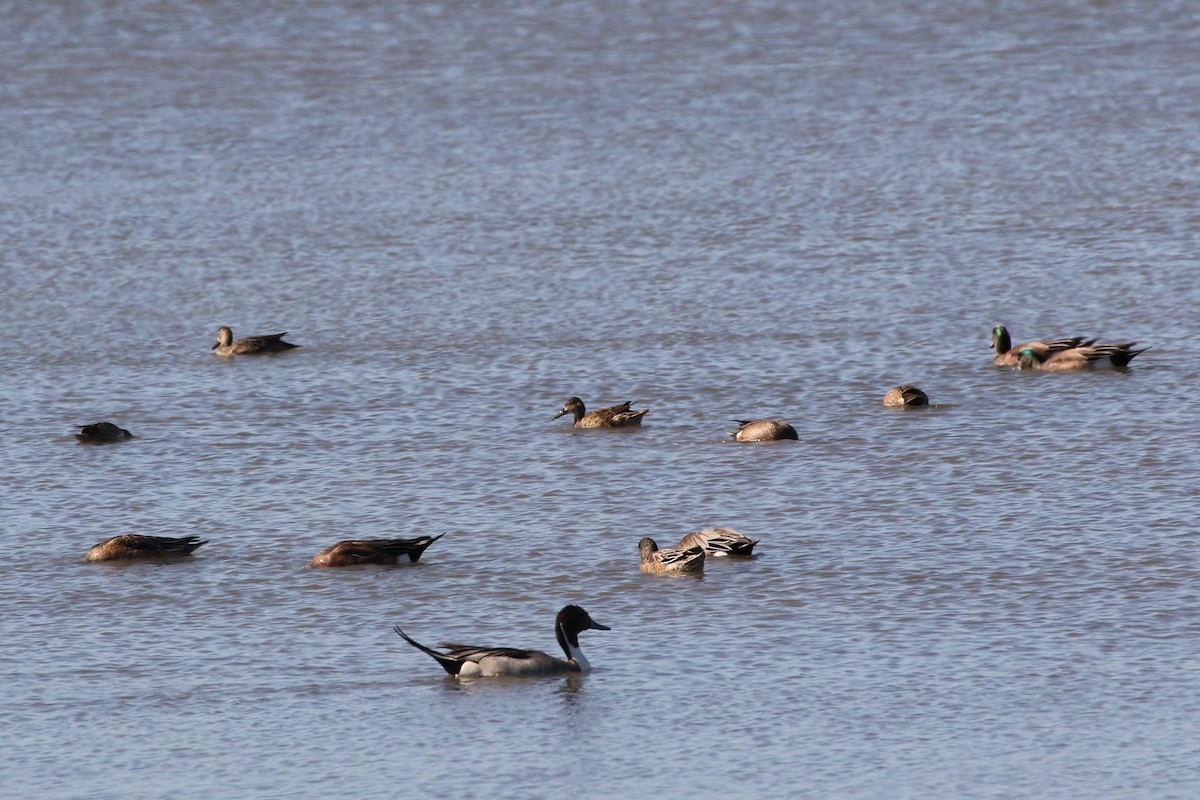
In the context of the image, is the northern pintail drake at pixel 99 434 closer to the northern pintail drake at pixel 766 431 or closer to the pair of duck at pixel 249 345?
the pair of duck at pixel 249 345

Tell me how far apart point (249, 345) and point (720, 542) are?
10343 millimetres

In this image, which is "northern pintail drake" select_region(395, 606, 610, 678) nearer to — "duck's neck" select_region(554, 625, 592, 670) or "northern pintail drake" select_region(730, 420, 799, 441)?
"duck's neck" select_region(554, 625, 592, 670)

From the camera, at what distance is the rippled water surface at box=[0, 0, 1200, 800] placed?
41.8 ft

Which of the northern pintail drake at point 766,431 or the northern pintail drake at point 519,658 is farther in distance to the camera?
the northern pintail drake at point 766,431

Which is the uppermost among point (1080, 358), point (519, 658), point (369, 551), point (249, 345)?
point (1080, 358)

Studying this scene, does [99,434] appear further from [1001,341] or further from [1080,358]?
[1080,358]

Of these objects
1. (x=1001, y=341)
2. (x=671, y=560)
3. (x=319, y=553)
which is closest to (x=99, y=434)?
(x=319, y=553)

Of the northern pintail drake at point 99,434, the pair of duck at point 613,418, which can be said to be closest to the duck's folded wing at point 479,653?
the pair of duck at point 613,418

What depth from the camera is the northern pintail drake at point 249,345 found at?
25.1 meters

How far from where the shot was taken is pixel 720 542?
1622 centimetres

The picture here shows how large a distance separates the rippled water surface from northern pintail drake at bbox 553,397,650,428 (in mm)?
281

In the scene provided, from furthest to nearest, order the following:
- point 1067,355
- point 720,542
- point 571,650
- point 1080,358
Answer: point 1067,355, point 1080,358, point 720,542, point 571,650

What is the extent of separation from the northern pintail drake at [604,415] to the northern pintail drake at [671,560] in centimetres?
495

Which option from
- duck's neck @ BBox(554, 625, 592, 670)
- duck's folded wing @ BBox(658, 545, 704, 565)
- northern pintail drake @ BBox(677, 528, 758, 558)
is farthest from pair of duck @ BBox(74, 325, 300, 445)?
duck's neck @ BBox(554, 625, 592, 670)
